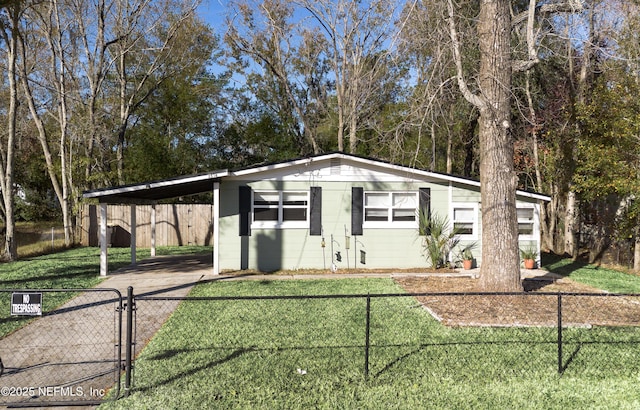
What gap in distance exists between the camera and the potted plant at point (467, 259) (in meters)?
12.0

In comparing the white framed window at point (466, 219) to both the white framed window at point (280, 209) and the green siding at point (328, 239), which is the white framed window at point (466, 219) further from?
the white framed window at point (280, 209)

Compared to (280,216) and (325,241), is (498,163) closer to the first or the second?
(325,241)

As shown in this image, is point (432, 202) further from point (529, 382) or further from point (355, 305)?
point (529, 382)

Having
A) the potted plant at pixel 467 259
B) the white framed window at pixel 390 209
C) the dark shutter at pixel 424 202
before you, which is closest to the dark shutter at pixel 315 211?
the white framed window at pixel 390 209

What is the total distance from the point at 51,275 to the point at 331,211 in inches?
280

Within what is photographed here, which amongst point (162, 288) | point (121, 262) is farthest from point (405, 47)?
point (121, 262)

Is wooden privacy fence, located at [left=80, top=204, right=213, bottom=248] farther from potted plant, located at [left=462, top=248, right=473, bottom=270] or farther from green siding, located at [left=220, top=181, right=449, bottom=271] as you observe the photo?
potted plant, located at [left=462, top=248, right=473, bottom=270]

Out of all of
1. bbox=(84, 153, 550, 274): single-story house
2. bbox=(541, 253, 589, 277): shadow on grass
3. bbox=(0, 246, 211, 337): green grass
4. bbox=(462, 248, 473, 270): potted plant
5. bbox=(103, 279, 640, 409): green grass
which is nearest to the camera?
bbox=(103, 279, 640, 409): green grass

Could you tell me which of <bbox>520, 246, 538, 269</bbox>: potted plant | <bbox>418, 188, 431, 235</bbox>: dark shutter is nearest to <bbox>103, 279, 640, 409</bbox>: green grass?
<bbox>418, 188, 431, 235</bbox>: dark shutter

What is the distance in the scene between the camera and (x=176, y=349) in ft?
17.9

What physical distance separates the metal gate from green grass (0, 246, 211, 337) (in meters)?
0.08

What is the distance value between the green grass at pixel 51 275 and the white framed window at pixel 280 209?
408 cm

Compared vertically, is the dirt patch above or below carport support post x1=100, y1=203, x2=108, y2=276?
below

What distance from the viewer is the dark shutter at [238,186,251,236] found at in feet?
38.2
